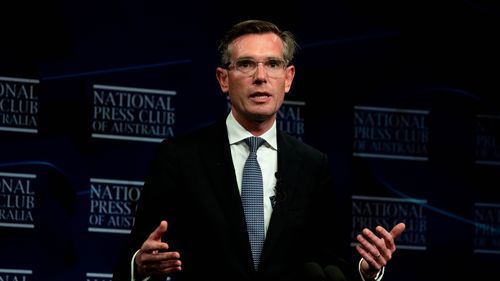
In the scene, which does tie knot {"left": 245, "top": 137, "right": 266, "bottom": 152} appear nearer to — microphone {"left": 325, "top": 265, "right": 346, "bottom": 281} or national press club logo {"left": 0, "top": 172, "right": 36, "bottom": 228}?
microphone {"left": 325, "top": 265, "right": 346, "bottom": 281}

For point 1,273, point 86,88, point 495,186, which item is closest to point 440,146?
point 495,186

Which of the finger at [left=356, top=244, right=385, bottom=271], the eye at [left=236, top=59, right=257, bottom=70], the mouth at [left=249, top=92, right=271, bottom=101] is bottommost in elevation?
the finger at [left=356, top=244, right=385, bottom=271]

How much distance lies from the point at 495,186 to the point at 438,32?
3.04 feet

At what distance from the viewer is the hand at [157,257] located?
3.23 meters

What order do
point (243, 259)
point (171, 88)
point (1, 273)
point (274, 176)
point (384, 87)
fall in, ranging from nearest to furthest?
point (243, 259), point (274, 176), point (1, 273), point (171, 88), point (384, 87)

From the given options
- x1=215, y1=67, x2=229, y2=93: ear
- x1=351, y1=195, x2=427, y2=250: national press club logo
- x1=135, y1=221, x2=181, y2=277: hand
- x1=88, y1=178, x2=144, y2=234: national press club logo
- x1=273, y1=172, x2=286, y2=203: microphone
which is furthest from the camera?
x1=351, y1=195, x2=427, y2=250: national press club logo

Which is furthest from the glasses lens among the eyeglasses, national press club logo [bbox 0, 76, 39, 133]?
national press club logo [bbox 0, 76, 39, 133]

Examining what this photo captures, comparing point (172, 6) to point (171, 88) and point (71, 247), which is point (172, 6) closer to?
point (171, 88)

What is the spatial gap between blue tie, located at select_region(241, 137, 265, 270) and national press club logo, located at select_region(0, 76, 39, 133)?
1795 millimetres

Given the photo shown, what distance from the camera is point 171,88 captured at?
17.4ft

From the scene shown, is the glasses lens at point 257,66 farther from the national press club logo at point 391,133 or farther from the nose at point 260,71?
the national press club logo at point 391,133

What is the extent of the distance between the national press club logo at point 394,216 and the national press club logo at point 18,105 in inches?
69.6

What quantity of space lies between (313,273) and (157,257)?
0.55 metres

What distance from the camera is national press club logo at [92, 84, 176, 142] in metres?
5.19
